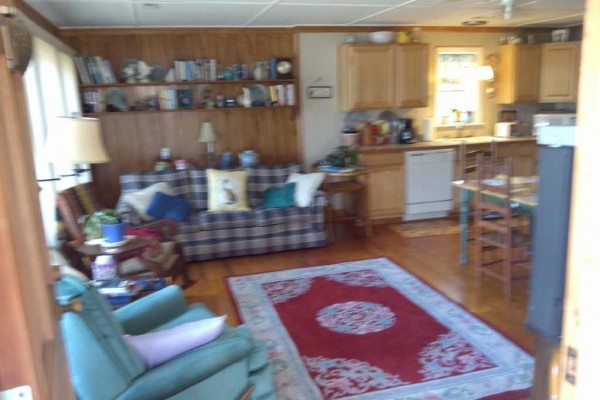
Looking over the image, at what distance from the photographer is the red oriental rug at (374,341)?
260cm

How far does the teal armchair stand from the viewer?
159 centimetres

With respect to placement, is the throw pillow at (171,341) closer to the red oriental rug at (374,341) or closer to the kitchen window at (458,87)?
the red oriental rug at (374,341)

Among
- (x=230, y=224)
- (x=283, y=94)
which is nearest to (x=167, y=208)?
(x=230, y=224)

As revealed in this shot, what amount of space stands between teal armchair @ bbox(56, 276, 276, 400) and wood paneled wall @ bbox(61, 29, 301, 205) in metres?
3.85

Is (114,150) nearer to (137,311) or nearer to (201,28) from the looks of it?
(201,28)

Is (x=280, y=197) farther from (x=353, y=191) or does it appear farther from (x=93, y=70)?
(x=93, y=70)

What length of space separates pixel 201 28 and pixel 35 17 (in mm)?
1807

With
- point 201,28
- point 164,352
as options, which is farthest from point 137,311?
point 201,28

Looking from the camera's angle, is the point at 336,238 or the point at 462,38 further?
the point at 462,38

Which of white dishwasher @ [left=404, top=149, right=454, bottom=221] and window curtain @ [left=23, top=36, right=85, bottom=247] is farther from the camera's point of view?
white dishwasher @ [left=404, top=149, right=454, bottom=221]

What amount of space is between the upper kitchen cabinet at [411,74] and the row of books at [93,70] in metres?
3.28

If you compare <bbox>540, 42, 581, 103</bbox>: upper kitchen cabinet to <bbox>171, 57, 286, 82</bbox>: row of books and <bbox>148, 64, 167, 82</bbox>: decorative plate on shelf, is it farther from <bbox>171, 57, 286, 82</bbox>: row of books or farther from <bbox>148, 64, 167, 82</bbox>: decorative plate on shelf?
<bbox>148, 64, 167, 82</bbox>: decorative plate on shelf

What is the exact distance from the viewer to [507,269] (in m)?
3.66

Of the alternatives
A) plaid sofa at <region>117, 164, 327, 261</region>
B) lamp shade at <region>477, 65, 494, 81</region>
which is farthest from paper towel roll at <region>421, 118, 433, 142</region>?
plaid sofa at <region>117, 164, 327, 261</region>
